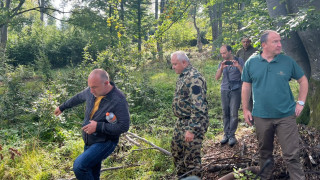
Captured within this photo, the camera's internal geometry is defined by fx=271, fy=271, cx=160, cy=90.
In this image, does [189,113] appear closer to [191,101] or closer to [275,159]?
[191,101]

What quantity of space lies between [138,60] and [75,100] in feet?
22.2

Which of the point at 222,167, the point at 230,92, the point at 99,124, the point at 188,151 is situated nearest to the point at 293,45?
the point at 230,92

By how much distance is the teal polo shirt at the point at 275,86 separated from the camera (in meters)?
3.18

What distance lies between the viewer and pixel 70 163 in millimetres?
5145

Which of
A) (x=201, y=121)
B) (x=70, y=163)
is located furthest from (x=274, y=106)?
(x=70, y=163)

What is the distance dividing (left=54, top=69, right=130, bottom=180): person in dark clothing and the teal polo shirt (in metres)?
1.68

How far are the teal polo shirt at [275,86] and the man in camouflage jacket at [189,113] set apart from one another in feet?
2.26

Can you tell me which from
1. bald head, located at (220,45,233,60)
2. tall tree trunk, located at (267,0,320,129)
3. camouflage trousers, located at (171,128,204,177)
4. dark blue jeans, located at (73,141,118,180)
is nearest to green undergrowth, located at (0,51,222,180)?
camouflage trousers, located at (171,128,204,177)

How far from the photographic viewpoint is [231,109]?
17.3 feet

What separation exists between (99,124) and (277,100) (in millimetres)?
2140

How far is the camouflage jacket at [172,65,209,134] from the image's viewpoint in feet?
11.5

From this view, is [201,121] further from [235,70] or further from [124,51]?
[124,51]

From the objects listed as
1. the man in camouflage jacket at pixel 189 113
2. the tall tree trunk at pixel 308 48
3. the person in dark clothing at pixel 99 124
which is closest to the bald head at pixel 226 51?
the tall tree trunk at pixel 308 48

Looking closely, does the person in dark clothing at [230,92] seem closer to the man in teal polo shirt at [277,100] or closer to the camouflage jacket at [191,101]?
the camouflage jacket at [191,101]
